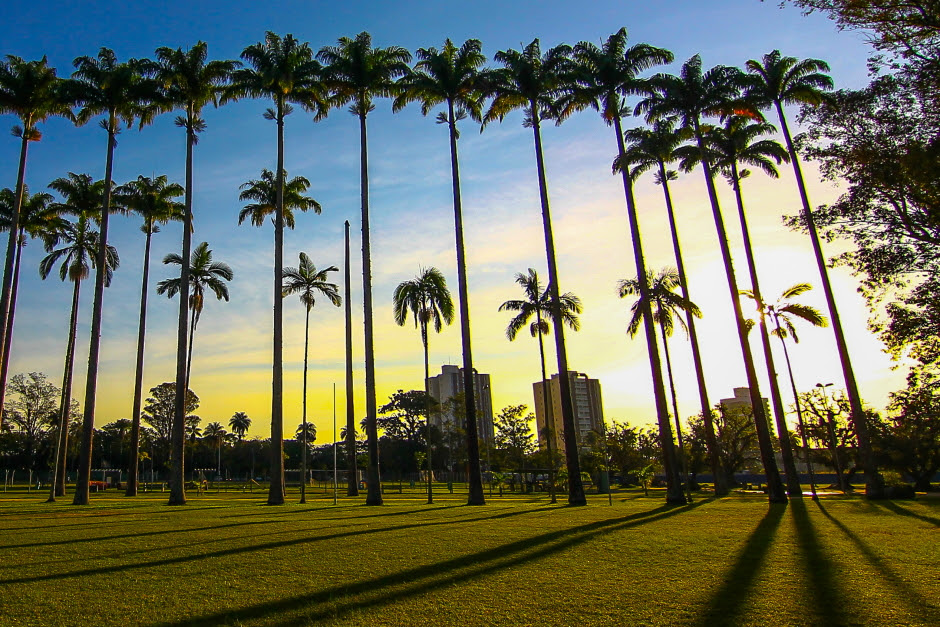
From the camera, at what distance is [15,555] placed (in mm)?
11672

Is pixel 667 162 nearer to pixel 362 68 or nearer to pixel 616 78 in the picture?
pixel 616 78

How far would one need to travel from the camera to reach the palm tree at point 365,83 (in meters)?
31.5

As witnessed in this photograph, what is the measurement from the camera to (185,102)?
3375 cm

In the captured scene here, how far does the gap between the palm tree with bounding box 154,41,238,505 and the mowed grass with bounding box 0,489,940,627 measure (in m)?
15.1

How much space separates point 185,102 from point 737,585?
36.0 meters

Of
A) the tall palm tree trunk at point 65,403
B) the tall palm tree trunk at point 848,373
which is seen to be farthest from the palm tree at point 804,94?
the tall palm tree trunk at point 65,403

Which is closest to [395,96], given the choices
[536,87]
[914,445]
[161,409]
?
[536,87]

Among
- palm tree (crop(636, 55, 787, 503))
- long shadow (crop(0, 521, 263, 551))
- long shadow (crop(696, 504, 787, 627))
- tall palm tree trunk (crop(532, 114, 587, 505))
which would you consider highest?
palm tree (crop(636, 55, 787, 503))

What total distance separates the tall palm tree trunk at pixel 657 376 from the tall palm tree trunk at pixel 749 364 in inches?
147

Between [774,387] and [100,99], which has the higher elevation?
[100,99]

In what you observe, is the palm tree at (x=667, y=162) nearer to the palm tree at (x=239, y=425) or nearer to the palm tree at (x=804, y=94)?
the palm tree at (x=804, y=94)

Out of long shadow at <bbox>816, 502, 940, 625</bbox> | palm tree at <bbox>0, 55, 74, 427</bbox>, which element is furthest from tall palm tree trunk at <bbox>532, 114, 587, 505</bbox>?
palm tree at <bbox>0, 55, 74, 427</bbox>

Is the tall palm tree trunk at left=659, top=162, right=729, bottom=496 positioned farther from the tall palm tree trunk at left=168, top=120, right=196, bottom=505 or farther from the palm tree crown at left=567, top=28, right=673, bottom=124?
the tall palm tree trunk at left=168, top=120, right=196, bottom=505

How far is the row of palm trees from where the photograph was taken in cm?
2934
